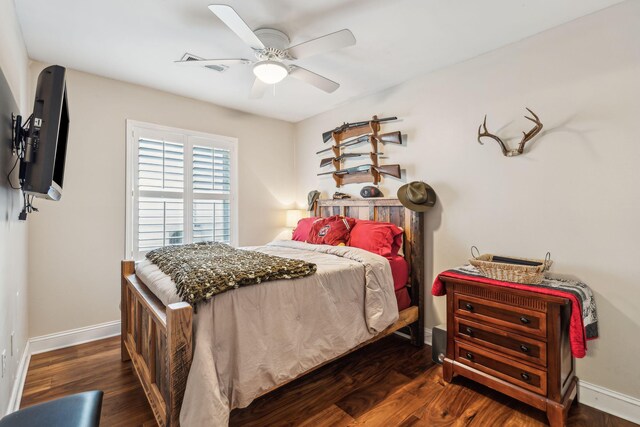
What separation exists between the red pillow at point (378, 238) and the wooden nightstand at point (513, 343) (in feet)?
2.12

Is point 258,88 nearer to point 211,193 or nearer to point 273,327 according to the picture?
point 211,193

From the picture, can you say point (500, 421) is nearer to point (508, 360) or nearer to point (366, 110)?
point (508, 360)

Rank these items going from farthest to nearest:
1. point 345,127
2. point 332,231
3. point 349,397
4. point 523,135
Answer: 1. point 345,127
2. point 332,231
3. point 523,135
4. point 349,397

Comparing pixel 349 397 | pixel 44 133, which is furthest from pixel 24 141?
pixel 349 397

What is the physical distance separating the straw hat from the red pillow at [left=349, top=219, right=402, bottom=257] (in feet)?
0.90

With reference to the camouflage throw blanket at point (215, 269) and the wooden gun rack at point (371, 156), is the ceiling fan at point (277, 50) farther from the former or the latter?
the camouflage throw blanket at point (215, 269)

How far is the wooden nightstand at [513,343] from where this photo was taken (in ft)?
5.75

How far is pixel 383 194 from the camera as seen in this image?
130 inches

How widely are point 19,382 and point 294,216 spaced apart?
9.95ft

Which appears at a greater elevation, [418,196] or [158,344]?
[418,196]

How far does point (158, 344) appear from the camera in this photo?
167cm

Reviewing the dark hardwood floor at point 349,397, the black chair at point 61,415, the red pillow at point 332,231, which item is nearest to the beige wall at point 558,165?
the dark hardwood floor at point 349,397

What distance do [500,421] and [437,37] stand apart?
267 centimetres

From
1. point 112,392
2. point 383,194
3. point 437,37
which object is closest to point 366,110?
point 383,194
